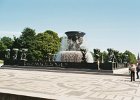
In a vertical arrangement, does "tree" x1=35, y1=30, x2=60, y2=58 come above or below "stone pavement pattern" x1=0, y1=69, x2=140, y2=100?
above

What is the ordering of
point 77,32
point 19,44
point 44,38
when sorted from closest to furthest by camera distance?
point 77,32, point 44,38, point 19,44

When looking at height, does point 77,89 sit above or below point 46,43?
below

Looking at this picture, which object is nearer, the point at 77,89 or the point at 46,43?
the point at 77,89

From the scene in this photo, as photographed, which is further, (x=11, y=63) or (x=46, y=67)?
(x=11, y=63)

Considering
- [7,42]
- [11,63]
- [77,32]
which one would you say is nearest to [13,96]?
[11,63]

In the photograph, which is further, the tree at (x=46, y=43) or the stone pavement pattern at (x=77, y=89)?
the tree at (x=46, y=43)

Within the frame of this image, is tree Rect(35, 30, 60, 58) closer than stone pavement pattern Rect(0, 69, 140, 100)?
No

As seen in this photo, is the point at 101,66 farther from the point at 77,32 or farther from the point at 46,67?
the point at 77,32

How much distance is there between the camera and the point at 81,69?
28.1 m

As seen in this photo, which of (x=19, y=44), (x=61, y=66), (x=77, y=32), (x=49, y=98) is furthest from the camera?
(x=19, y=44)

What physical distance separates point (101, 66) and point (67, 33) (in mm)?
15486

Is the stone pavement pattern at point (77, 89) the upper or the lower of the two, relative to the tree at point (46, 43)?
lower

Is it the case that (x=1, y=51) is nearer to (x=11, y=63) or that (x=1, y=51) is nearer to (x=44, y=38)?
(x=44, y=38)

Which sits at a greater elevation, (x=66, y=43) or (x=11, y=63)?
(x=66, y=43)
